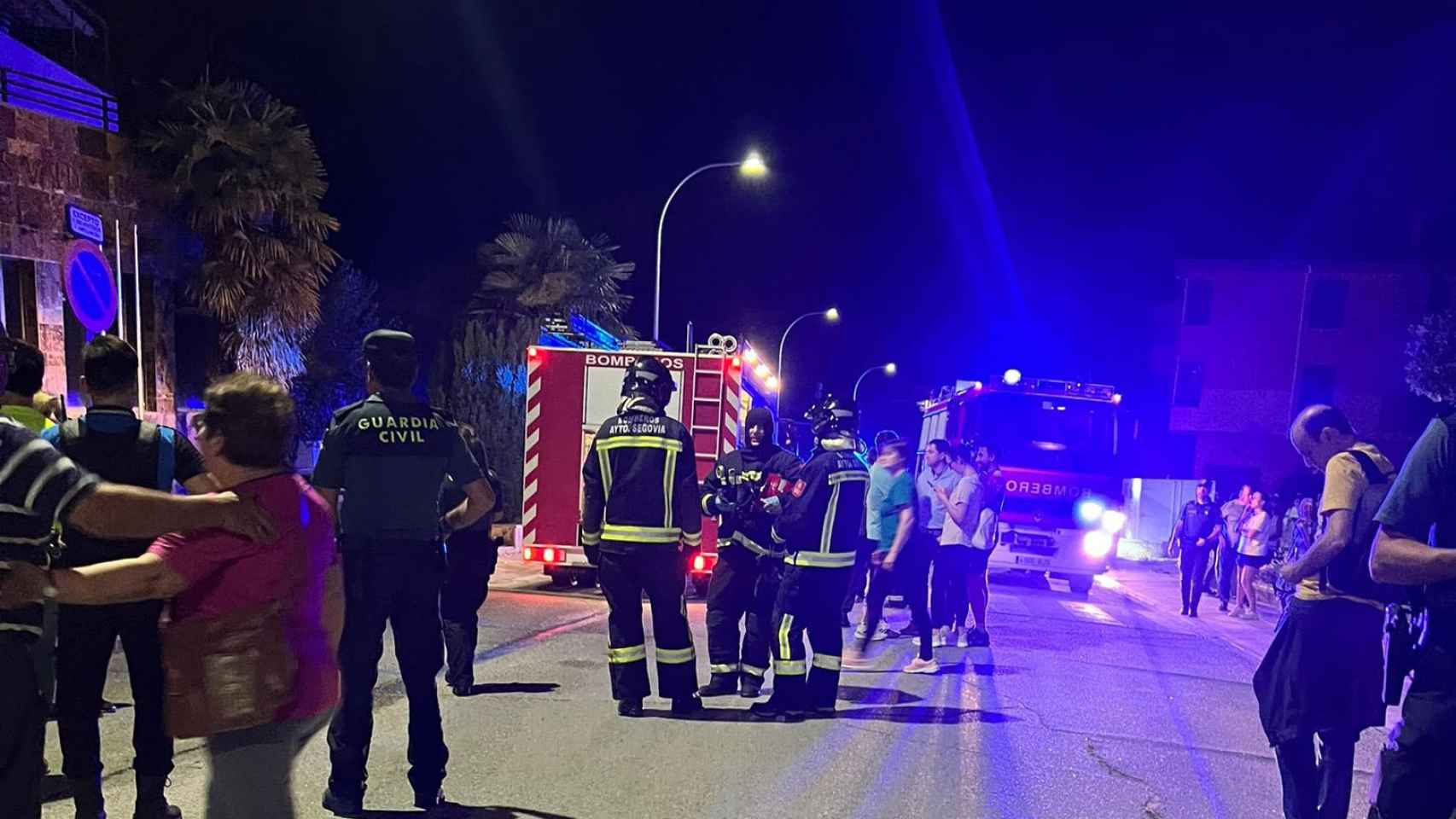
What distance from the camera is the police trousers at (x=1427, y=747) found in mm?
2898

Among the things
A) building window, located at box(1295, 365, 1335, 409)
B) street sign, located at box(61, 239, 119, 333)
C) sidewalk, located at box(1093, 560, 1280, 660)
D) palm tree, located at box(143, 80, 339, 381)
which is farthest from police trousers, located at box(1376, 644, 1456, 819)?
building window, located at box(1295, 365, 1335, 409)

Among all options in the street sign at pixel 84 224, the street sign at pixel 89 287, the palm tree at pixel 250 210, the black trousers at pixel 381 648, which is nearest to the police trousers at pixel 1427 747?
the black trousers at pixel 381 648

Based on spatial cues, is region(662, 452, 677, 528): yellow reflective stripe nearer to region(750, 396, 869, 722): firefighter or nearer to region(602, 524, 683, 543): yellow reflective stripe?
region(602, 524, 683, 543): yellow reflective stripe

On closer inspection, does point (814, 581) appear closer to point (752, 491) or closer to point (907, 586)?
point (752, 491)

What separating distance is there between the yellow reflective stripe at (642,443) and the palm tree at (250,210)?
34.0ft

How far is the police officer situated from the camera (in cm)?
384

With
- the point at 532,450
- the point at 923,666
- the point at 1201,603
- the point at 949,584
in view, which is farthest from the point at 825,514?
the point at 1201,603

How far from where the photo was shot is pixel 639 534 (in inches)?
213

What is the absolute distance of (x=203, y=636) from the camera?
232 cm

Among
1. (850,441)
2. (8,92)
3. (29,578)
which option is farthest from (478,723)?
(8,92)

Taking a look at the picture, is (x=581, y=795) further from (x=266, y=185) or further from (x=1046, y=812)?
(x=266, y=185)

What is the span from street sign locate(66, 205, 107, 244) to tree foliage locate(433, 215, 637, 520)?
10.2 m

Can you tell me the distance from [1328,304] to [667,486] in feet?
98.4

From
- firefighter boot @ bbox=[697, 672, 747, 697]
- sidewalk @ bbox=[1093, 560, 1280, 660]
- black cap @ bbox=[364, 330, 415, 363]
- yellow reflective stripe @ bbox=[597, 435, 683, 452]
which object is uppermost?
black cap @ bbox=[364, 330, 415, 363]
